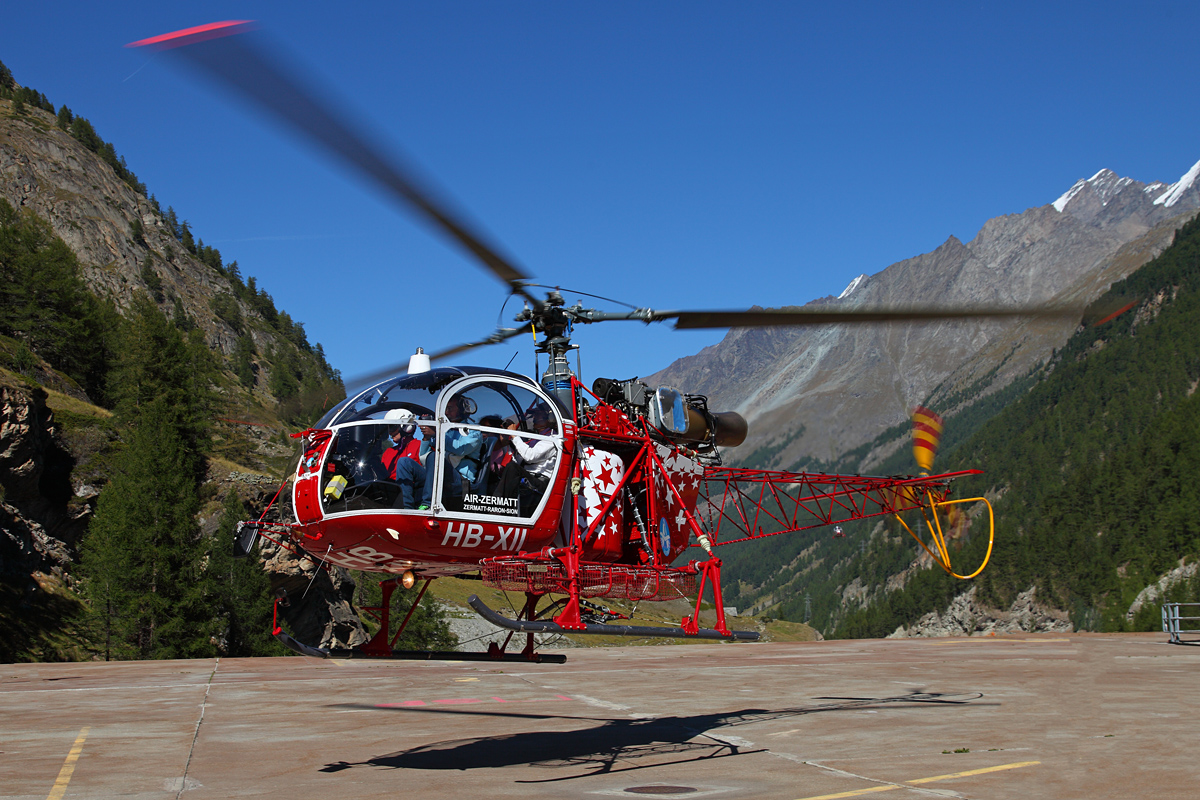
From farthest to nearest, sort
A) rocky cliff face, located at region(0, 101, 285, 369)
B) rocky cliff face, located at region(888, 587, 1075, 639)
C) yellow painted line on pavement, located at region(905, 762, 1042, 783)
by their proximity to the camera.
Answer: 1. rocky cliff face, located at region(888, 587, 1075, 639)
2. rocky cliff face, located at region(0, 101, 285, 369)
3. yellow painted line on pavement, located at region(905, 762, 1042, 783)

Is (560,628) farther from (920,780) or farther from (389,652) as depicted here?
(920,780)

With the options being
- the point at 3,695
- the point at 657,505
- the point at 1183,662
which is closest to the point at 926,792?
the point at 657,505

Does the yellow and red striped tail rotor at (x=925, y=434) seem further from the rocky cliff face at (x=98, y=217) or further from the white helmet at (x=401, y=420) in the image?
the rocky cliff face at (x=98, y=217)

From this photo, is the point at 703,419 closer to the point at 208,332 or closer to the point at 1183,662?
the point at 1183,662

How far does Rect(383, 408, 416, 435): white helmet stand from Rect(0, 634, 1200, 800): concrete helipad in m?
4.28

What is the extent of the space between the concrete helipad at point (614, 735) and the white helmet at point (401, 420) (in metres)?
4.28

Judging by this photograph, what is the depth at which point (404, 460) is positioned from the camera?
11.0m

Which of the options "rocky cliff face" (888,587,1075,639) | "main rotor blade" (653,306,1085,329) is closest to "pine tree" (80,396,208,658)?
"main rotor blade" (653,306,1085,329)

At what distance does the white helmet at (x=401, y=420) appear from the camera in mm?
10992

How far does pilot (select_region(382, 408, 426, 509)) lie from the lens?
10.9 meters

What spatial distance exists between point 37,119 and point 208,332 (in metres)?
56.2

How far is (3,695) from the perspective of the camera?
1944cm

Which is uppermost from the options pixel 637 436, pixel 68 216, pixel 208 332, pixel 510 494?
pixel 68 216

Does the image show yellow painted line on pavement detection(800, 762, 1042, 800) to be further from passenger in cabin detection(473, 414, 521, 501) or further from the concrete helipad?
passenger in cabin detection(473, 414, 521, 501)
